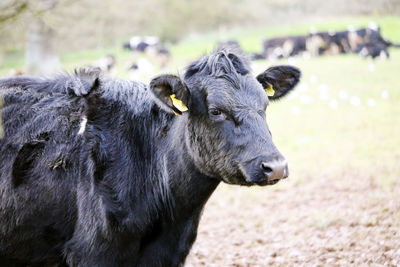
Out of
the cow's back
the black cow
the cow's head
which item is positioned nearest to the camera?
the cow's head

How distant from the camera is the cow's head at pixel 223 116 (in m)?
4.05

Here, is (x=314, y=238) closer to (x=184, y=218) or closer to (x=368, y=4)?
(x=184, y=218)

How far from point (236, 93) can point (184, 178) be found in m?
0.91

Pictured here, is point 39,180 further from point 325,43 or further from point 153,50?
point 325,43

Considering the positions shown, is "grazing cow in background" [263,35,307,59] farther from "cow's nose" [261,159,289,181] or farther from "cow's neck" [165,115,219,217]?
"cow's nose" [261,159,289,181]

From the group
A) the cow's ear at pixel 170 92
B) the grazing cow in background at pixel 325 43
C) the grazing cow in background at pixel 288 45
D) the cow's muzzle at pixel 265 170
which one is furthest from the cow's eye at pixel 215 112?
the grazing cow in background at pixel 288 45

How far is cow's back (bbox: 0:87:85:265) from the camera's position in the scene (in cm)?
444

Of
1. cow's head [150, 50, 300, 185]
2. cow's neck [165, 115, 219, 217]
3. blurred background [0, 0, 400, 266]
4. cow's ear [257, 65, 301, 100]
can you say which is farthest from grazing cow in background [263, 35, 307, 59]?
cow's neck [165, 115, 219, 217]

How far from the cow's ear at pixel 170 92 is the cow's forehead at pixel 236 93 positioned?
231 millimetres

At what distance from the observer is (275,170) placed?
381 centimetres

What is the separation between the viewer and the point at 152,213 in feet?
→ 14.4

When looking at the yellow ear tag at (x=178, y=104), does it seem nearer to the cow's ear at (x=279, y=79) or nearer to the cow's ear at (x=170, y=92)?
the cow's ear at (x=170, y=92)

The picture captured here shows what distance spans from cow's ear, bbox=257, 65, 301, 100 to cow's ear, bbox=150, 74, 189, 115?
1.01 meters

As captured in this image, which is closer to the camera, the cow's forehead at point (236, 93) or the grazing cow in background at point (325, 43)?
the cow's forehead at point (236, 93)
